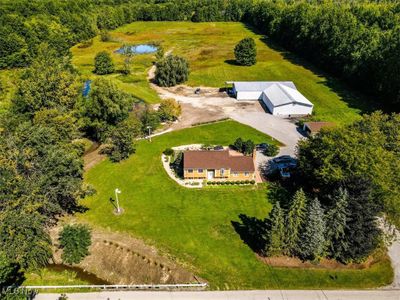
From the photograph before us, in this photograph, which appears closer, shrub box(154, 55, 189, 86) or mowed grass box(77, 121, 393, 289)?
mowed grass box(77, 121, 393, 289)

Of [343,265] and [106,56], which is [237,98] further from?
[343,265]

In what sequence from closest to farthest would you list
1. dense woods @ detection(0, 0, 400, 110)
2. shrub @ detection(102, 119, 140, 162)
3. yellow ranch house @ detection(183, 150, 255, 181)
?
1. yellow ranch house @ detection(183, 150, 255, 181)
2. shrub @ detection(102, 119, 140, 162)
3. dense woods @ detection(0, 0, 400, 110)

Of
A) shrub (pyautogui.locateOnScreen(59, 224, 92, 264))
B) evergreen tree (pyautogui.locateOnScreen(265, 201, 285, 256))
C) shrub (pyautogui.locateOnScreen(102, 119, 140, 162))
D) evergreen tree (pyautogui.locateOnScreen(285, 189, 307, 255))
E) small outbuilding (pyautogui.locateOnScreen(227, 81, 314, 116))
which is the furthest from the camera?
small outbuilding (pyautogui.locateOnScreen(227, 81, 314, 116))

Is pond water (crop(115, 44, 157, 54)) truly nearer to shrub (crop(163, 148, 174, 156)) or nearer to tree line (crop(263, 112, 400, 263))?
shrub (crop(163, 148, 174, 156))

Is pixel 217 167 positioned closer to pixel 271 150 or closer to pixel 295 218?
pixel 271 150

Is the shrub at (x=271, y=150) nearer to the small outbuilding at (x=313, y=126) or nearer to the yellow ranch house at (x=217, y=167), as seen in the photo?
A: the yellow ranch house at (x=217, y=167)

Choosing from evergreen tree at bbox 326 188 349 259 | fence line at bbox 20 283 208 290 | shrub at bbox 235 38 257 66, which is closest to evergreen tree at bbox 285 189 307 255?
evergreen tree at bbox 326 188 349 259

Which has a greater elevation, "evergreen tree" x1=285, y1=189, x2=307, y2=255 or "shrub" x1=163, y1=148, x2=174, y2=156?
"evergreen tree" x1=285, y1=189, x2=307, y2=255
